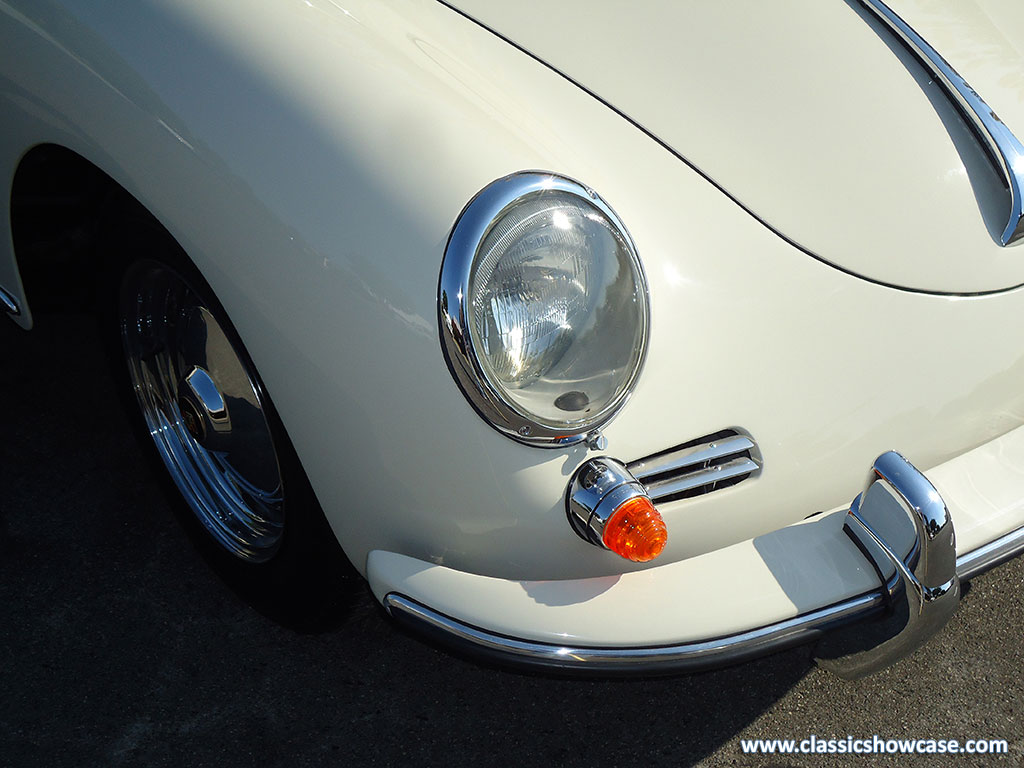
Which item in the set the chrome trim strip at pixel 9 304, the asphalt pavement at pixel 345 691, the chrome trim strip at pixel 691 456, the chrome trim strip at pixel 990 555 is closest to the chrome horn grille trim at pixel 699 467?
the chrome trim strip at pixel 691 456

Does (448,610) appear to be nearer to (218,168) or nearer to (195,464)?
(218,168)

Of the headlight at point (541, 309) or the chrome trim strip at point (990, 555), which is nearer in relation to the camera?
the headlight at point (541, 309)

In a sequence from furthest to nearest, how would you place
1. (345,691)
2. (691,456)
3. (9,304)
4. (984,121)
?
1. (9,304)
2. (345,691)
3. (984,121)
4. (691,456)

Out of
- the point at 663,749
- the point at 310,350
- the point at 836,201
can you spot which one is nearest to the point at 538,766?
the point at 663,749

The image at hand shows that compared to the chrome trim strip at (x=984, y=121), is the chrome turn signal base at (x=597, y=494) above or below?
below

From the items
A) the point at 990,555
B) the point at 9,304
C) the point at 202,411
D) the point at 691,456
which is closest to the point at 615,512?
the point at 691,456

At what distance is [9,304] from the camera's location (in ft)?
6.48

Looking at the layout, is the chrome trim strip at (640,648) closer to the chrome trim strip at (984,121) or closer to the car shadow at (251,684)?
the car shadow at (251,684)

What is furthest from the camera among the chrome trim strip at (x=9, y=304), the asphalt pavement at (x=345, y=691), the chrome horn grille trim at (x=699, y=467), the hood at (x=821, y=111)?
the chrome trim strip at (x=9, y=304)

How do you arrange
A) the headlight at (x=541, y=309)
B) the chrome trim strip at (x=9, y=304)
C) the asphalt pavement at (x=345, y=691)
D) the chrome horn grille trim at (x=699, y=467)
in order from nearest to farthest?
1. the headlight at (x=541, y=309)
2. the chrome horn grille trim at (x=699, y=467)
3. the asphalt pavement at (x=345, y=691)
4. the chrome trim strip at (x=9, y=304)

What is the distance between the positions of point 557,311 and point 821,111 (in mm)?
682

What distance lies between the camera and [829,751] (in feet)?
5.79

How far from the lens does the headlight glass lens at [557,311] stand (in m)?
1.27

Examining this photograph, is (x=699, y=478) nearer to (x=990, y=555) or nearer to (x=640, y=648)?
(x=640, y=648)
